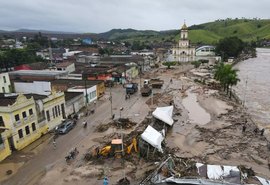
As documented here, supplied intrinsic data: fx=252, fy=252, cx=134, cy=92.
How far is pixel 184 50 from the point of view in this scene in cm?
11256

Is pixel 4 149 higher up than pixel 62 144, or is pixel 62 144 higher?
pixel 4 149

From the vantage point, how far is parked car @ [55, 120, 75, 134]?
101 ft

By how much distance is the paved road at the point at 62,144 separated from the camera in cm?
2225

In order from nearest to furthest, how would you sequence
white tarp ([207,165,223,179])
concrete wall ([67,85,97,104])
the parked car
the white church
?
white tarp ([207,165,223,179]) < the parked car < concrete wall ([67,85,97,104]) < the white church

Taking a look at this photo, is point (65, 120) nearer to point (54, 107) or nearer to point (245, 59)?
point (54, 107)

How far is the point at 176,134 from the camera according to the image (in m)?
31.8

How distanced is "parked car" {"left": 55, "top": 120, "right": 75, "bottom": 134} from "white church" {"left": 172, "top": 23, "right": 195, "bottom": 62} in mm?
87317

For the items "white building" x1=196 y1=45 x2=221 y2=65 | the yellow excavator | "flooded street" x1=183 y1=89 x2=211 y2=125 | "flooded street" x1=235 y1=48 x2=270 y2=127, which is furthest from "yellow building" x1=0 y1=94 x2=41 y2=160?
"white building" x1=196 y1=45 x2=221 y2=65

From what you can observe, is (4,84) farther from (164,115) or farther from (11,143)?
(164,115)

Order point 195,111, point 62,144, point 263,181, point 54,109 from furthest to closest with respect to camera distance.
Answer: 1. point 195,111
2. point 54,109
3. point 62,144
4. point 263,181

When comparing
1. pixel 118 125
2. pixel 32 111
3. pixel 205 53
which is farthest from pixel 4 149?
pixel 205 53

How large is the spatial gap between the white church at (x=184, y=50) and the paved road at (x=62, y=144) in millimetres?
71433

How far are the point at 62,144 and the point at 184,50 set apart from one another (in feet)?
306

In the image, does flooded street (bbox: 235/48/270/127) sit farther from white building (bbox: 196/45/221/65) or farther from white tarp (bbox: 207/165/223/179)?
white building (bbox: 196/45/221/65)
